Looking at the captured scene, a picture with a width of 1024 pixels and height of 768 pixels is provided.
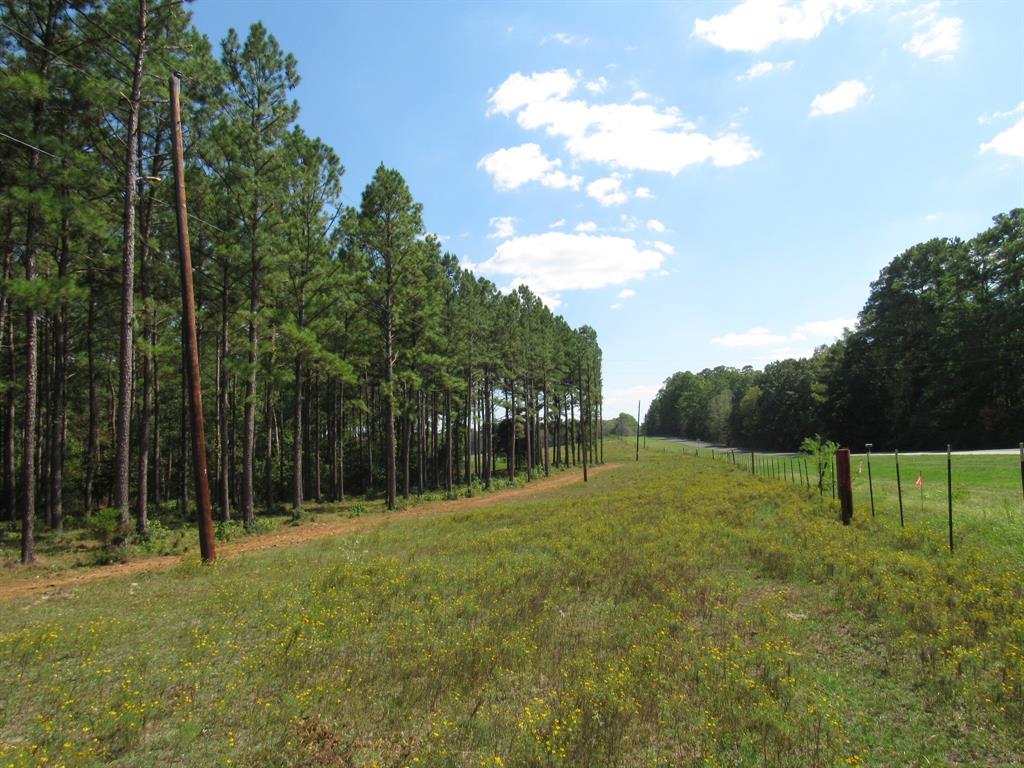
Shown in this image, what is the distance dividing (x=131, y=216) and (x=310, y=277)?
857 cm

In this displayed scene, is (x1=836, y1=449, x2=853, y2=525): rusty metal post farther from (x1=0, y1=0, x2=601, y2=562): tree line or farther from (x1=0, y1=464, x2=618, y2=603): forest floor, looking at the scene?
(x1=0, y1=0, x2=601, y2=562): tree line

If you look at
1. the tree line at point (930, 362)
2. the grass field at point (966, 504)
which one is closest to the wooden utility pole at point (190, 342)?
the grass field at point (966, 504)

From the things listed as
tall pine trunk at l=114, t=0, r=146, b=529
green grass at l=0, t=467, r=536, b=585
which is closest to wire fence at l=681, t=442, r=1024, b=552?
tall pine trunk at l=114, t=0, r=146, b=529

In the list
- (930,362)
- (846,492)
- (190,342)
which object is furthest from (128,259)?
(930,362)

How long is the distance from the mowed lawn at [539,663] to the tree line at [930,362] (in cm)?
4882

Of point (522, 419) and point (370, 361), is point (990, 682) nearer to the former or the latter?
point (370, 361)

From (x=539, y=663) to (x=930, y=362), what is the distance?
217 feet

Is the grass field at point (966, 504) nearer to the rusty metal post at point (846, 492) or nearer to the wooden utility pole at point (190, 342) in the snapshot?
the rusty metal post at point (846, 492)

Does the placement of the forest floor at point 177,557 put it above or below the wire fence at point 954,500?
below

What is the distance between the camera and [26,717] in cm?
501

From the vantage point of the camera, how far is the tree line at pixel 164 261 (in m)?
13.3

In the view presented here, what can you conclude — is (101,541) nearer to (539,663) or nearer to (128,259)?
(128,259)

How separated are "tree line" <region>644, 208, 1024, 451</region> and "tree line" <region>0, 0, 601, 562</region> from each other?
47.0 meters

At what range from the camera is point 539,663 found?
626cm
